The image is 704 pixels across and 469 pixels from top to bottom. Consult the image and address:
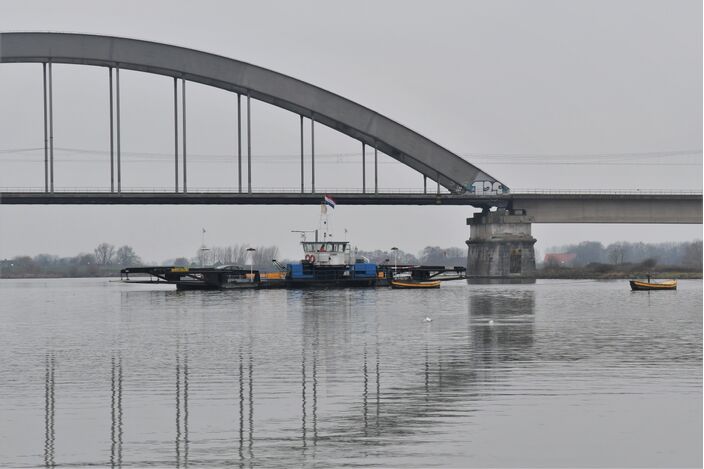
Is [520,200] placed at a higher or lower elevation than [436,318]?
higher

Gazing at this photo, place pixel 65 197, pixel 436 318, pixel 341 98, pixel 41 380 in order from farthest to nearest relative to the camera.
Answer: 1. pixel 341 98
2. pixel 65 197
3. pixel 436 318
4. pixel 41 380

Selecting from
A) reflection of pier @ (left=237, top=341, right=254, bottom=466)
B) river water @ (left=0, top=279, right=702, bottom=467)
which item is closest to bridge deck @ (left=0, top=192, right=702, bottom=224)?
river water @ (left=0, top=279, right=702, bottom=467)

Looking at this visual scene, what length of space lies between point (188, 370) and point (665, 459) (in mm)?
14634

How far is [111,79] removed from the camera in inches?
4825

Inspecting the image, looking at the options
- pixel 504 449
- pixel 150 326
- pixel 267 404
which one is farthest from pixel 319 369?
pixel 150 326

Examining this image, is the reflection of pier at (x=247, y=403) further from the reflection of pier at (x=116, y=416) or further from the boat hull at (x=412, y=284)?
the boat hull at (x=412, y=284)

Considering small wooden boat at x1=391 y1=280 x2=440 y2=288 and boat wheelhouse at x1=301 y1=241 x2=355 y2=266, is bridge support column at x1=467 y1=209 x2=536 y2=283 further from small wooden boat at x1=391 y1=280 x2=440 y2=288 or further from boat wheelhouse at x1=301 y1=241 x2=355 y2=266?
boat wheelhouse at x1=301 y1=241 x2=355 y2=266

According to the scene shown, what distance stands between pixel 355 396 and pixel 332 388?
1298 mm

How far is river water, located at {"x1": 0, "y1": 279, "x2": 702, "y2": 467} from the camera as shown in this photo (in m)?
17.9

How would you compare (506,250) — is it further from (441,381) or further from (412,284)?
(441,381)

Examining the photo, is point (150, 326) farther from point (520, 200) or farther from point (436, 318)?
point (520, 200)

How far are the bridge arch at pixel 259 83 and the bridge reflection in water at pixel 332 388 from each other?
277 ft

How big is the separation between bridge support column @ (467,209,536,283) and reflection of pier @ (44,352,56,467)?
344ft

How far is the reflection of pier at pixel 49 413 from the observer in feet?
58.3
